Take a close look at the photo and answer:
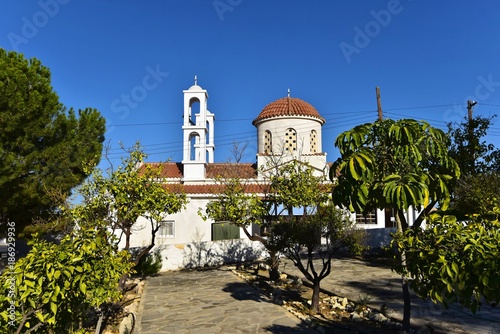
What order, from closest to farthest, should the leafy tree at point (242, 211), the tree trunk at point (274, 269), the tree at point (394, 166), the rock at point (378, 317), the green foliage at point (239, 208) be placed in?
Result: the tree at point (394, 166), the rock at point (378, 317), the tree trunk at point (274, 269), the leafy tree at point (242, 211), the green foliage at point (239, 208)

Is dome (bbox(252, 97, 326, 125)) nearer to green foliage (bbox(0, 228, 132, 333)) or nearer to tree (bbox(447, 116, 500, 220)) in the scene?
tree (bbox(447, 116, 500, 220))

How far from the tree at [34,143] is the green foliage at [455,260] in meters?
13.3

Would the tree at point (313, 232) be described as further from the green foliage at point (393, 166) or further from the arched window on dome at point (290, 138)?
the arched window on dome at point (290, 138)

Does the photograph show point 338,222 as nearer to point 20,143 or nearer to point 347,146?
point 347,146

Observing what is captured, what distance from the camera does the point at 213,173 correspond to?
27234 millimetres

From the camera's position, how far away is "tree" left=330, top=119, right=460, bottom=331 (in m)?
5.76

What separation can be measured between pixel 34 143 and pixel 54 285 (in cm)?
1237

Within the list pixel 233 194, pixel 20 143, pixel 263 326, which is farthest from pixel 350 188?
pixel 20 143

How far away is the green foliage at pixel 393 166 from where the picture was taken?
5.76 meters

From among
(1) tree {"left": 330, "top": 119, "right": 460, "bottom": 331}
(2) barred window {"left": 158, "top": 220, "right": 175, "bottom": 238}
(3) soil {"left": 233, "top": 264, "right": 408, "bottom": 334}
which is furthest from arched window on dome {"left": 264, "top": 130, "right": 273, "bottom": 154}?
(1) tree {"left": 330, "top": 119, "right": 460, "bottom": 331}

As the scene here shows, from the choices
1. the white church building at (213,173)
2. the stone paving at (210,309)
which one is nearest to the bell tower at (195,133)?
the white church building at (213,173)

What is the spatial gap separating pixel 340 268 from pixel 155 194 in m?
10.4

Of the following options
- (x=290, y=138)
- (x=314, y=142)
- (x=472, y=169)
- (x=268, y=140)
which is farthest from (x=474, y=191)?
(x=268, y=140)

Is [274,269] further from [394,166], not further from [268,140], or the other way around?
[268,140]
